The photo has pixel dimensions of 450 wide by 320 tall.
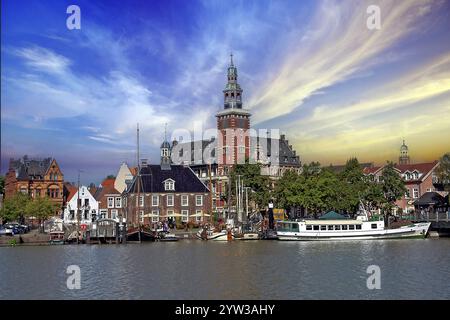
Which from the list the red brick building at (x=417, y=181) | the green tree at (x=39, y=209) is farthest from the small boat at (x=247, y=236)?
the red brick building at (x=417, y=181)

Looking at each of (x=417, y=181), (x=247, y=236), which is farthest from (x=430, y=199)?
(x=247, y=236)

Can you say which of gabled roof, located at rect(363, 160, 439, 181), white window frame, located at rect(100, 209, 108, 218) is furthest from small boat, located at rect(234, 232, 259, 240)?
gabled roof, located at rect(363, 160, 439, 181)

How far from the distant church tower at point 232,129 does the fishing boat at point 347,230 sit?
206 feet

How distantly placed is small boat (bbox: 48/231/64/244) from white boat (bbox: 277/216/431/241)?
33139mm

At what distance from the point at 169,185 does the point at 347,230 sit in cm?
4482

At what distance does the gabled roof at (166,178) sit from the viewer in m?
123

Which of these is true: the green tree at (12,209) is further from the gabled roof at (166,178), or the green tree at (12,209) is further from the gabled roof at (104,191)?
the gabled roof at (166,178)

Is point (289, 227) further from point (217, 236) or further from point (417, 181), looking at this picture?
point (417, 181)

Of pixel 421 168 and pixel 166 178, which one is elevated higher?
pixel 421 168

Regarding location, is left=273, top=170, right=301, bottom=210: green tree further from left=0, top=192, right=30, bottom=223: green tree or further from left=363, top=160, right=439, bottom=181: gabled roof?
left=0, top=192, right=30, bottom=223: green tree

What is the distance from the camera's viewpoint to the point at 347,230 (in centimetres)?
9162

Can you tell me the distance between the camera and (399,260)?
→ 6178 cm

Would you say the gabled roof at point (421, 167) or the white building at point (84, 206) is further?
the white building at point (84, 206)

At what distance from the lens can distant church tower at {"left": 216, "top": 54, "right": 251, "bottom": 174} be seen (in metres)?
155
